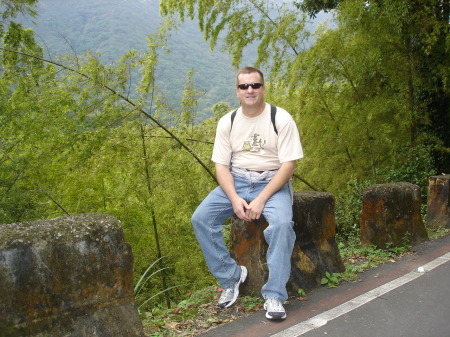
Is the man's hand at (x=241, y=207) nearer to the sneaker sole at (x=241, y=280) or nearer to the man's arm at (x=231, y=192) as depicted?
the man's arm at (x=231, y=192)

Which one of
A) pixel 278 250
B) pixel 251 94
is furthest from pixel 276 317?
pixel 251 94

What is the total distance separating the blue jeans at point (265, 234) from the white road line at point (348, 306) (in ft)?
0.86

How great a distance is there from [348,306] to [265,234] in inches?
32.8

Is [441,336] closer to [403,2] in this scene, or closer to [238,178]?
[238,178]

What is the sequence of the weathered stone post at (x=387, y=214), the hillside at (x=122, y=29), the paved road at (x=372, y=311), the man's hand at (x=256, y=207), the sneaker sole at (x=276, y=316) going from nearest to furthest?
the paved road at (x=372, y=311) < the sneaker sole at (x=276, y=316) < the man's hand at (x=256, y=207) < the weathered stone post at (x=387, y=214) < the hillside at (x=122, y=29)

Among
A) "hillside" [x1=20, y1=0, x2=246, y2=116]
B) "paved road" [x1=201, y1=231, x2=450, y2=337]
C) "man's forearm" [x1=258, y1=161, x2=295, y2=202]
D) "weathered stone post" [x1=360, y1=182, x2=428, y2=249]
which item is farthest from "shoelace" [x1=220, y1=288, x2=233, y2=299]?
"hillside" [x1=20, y1=0, x2=246, y2=116]

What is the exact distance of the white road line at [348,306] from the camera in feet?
9.53

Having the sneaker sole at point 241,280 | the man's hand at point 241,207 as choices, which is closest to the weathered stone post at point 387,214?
the sneaker sole at point 241,280

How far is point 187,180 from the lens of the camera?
750 cm

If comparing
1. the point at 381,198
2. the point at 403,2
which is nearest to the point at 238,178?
the point at 381,198

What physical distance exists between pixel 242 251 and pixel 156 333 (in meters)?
0.99

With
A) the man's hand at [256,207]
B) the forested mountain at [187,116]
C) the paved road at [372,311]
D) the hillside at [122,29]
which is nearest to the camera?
the paved road at [372,311]

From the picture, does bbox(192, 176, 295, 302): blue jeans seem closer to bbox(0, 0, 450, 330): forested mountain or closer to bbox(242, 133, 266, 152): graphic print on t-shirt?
bbox(242, 133, 266, 152): graphic print on t-shirt

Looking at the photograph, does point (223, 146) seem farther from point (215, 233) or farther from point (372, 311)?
point (372, 311)
